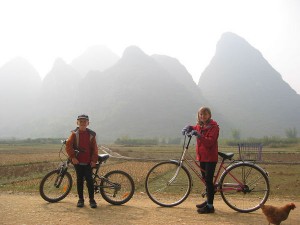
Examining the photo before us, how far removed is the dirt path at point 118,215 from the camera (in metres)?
6.16

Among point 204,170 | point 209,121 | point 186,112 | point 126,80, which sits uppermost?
point 126,80

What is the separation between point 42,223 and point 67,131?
486ft

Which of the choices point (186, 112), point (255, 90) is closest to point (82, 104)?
point (186, 112)

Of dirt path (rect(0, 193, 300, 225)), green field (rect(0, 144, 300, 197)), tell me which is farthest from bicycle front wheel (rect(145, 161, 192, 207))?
green field (rect(0, 144, 300, 197))

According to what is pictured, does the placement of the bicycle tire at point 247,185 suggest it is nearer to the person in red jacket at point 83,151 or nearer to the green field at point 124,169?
the person in red jacket at point 83,151

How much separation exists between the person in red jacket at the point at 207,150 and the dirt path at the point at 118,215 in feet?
1.00

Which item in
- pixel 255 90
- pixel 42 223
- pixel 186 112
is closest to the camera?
pixel 42 223

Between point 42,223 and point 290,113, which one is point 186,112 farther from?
point 42,223

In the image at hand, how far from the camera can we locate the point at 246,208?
7.01 m

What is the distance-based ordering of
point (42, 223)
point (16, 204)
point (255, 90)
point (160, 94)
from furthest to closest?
point (255, 90), point (160, 94), point (16, 204), point (42, 223)

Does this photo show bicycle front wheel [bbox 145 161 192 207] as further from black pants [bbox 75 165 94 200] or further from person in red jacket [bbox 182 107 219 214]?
black pants [bbox 75 165 94 200]

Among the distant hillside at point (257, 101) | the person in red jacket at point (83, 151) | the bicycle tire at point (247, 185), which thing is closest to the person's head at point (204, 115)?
the bicycle tire at point (247, 185)

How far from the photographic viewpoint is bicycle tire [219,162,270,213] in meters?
7.00

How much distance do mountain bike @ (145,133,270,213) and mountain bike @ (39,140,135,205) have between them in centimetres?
68
